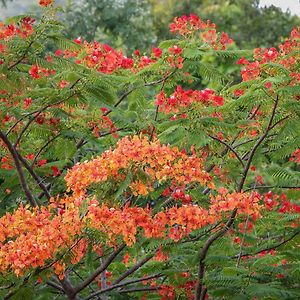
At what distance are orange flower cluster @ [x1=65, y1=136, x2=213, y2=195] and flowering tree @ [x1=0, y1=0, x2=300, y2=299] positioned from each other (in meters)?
0.01

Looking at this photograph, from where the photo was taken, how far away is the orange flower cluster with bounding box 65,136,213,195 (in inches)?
217

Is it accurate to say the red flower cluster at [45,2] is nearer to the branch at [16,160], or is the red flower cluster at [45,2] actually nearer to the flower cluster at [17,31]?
the flower cluster at [17,31]

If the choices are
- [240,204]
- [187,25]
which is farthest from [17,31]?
[240,204]

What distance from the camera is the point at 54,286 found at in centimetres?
735

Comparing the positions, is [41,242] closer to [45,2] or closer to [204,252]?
[204,252]

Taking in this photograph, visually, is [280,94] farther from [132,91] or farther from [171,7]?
[171,7]

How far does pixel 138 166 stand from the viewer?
18.3ft

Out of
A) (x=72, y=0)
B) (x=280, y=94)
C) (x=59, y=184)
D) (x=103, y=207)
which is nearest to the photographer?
(x=103, y=207)

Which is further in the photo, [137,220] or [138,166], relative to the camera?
[137,220]

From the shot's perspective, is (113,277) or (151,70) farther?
(113,277)

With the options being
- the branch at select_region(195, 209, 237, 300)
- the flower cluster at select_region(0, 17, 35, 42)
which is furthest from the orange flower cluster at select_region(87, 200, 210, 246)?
the flower cluster at select_region(0, 17, 35, 42)

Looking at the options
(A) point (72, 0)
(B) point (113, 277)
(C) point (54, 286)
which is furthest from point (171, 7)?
(C) point (54, 286)

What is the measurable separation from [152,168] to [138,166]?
7.0 inches

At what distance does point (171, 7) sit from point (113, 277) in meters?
17.3
